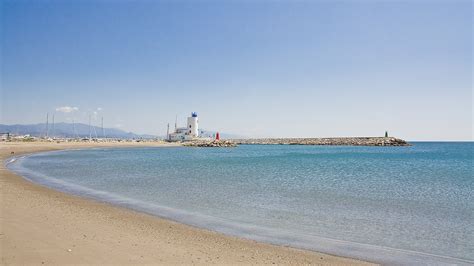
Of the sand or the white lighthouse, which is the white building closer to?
the white lighthouse

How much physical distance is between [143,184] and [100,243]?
1307 centimetres

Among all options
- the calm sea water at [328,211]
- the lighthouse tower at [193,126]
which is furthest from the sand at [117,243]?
the lighthouse tower at [193,126]

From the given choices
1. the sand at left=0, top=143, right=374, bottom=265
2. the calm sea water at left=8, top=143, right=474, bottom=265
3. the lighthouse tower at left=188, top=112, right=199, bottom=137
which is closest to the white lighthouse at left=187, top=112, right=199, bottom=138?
the lighthouse tower at left=188, top=112, right=199, bottom=137

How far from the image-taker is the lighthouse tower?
104 metres

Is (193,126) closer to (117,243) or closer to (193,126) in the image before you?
(193,126)

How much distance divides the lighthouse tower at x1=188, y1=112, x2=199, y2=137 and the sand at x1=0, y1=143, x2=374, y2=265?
306 ft

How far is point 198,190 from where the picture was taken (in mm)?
18250

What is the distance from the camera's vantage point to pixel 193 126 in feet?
350

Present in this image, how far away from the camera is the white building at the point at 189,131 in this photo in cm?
10483

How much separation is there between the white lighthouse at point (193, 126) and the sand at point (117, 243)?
93.3 metres

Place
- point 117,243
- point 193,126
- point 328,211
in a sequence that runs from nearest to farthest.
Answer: point 117,243 → point 328,211 → point 193,126

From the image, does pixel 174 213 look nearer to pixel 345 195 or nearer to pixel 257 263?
pixel 257 263

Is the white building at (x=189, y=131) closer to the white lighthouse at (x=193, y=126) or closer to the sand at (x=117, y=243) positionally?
the white lighthouse at (x=193, y=126)

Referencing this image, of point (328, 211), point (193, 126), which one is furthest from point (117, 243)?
point (193, 126)
